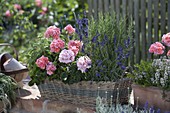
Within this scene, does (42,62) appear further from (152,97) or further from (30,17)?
(30,17)

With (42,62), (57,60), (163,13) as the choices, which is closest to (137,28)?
(163,13)

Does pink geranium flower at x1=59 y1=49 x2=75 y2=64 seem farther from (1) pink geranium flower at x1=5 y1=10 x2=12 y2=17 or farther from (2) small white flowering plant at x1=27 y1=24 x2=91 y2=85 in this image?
(1) pink geranium flower at x1=5 y1=10 x2=12 y2=17

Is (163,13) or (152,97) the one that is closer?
(152,97)

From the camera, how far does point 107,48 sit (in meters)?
2.26

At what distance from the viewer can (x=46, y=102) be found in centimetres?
232

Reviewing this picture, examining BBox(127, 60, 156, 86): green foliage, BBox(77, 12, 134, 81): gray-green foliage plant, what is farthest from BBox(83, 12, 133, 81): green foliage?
BBox(127, 60, 156, 86): green foliage

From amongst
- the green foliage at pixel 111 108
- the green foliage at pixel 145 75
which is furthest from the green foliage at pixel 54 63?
the green foliage at pixel 145 75

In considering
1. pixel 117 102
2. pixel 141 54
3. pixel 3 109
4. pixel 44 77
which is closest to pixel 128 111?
pixel 117 102

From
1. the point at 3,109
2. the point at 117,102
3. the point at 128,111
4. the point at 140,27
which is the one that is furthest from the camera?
the point at 140,27

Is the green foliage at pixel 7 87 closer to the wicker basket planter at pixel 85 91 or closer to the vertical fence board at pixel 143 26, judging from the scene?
the wicker basket planter at pixel 85 91

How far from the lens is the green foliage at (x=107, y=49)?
2.18 m

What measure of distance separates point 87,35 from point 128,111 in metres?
0.60

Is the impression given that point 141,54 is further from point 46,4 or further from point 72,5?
point 46,4

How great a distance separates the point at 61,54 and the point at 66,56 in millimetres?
35
